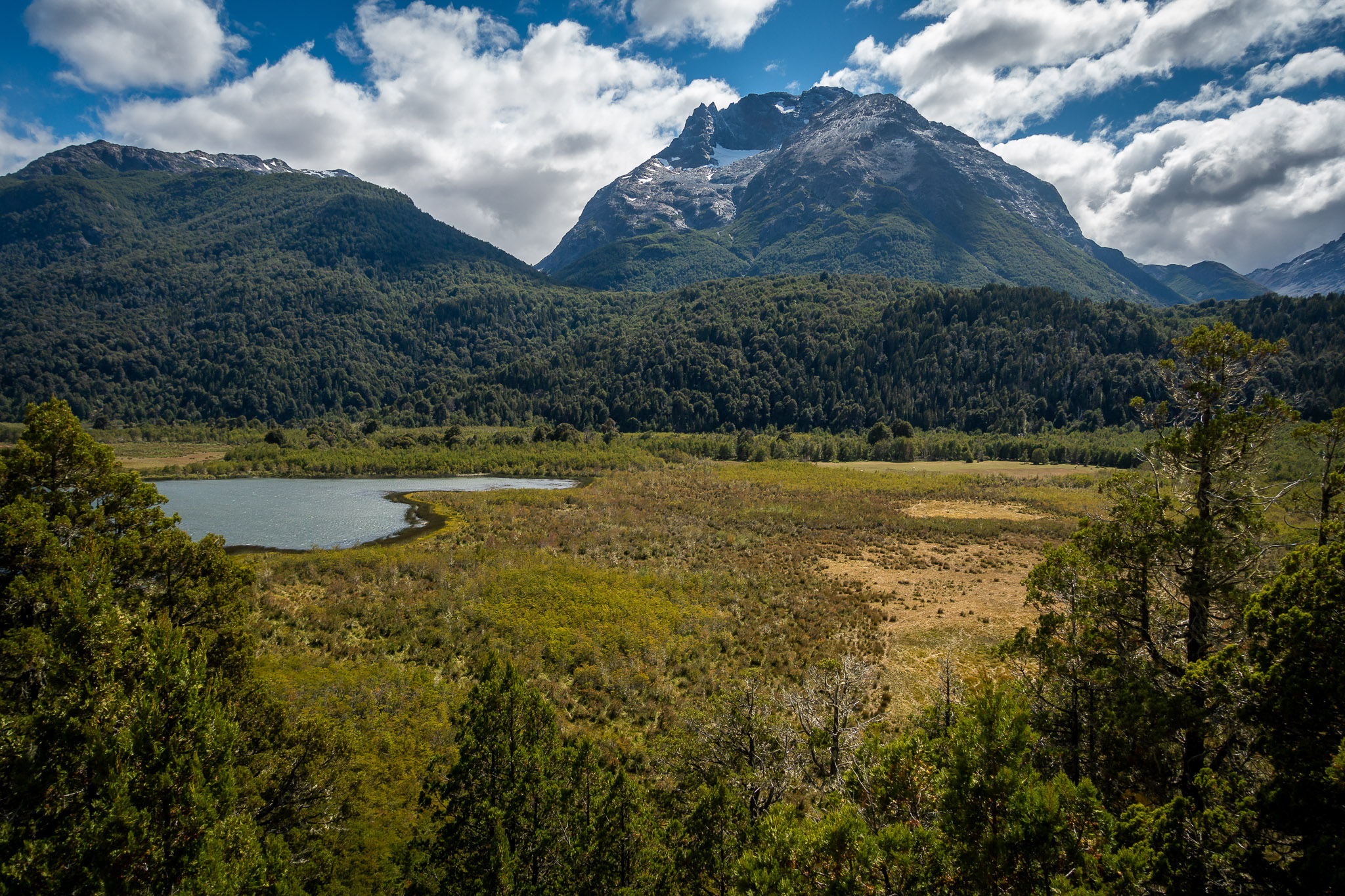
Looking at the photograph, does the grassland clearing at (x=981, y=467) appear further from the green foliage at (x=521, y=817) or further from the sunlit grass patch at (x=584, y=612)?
the green foliage at (x=521, y=817)

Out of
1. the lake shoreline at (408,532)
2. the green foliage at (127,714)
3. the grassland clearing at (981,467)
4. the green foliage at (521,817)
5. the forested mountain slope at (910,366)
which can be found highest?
the forested mountain slope at (910,366)

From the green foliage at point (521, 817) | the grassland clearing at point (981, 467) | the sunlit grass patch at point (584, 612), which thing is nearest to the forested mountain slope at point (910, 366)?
the grassland clearing at point (981, 467)

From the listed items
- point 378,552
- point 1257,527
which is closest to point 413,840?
point 1257,527

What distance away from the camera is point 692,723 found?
12.9 meters

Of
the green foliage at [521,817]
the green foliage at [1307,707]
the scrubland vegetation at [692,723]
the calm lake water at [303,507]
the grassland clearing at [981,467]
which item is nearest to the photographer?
the green foliage at [1307,707]

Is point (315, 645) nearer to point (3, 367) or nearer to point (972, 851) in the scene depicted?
point (972, 851)

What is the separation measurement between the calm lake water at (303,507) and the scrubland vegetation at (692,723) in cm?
2003

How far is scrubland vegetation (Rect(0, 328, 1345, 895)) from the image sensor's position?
6.36 meters

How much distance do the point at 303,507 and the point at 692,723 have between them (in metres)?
56.9

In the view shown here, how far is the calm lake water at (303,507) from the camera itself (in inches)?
1651

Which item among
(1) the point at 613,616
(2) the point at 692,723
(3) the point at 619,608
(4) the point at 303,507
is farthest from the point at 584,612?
(4) the point at 303,507

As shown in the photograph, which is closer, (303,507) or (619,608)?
(619,608)

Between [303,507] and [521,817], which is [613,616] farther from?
[303,507]

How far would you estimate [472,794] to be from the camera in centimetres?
993
